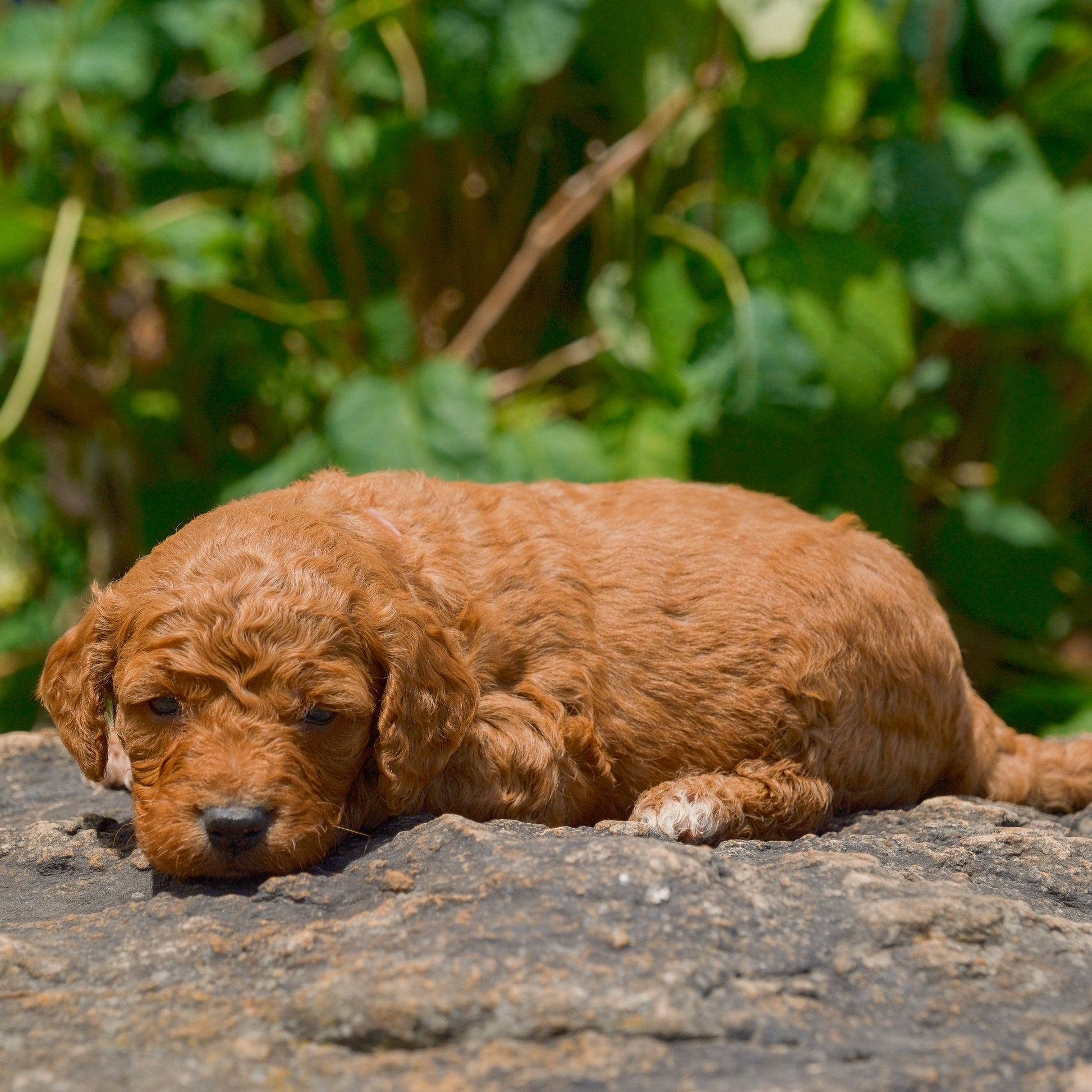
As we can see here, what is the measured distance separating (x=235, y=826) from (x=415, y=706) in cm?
58

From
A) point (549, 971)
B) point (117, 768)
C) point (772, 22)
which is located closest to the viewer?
point (549, 971)

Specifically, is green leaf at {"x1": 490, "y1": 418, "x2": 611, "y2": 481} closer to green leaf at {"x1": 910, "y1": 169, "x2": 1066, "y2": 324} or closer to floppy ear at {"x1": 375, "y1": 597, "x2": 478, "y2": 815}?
green leaf at {"x1": 910, "y1": 169, "x2": 1066, "y2": 324}

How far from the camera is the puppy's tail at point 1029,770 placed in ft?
14.9

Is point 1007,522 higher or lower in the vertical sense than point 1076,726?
higher

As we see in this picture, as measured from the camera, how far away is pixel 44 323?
6.08 meters

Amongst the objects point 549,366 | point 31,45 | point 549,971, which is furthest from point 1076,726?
point 31,45

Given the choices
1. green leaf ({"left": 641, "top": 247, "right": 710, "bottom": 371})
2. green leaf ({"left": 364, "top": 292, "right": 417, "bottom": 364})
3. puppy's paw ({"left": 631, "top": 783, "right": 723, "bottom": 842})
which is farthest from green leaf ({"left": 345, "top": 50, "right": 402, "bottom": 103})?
puppy's paw ({"left": 631, "top": 783, "right": 723, "bottom": 842})

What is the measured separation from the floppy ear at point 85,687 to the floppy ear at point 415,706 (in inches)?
32.9

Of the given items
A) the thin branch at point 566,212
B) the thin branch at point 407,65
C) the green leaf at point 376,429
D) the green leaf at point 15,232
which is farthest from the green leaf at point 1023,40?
the green leaf at point 15,232

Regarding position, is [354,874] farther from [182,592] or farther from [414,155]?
[414,155]

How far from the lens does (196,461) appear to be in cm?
746

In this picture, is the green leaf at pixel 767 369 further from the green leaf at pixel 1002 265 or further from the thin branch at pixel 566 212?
the thin branch at pixel 566 212

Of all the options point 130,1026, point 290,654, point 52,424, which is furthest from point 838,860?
point 52,424

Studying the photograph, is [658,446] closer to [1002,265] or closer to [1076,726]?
[1002,265]
